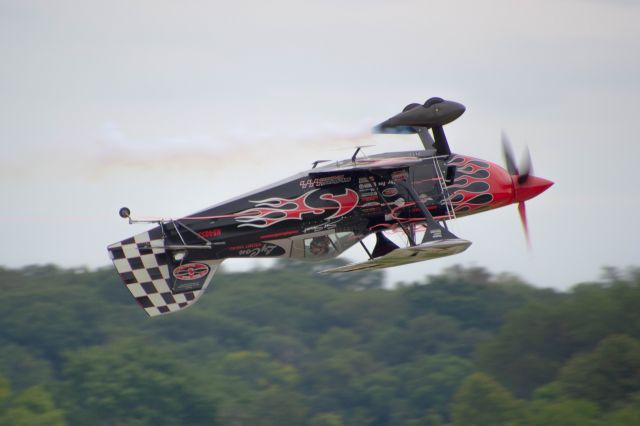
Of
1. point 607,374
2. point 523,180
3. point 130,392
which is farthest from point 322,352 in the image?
point 523,180

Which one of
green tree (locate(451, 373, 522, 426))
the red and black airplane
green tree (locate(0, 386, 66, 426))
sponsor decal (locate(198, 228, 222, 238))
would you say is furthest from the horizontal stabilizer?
green tree (locate(0, 386, 66, 426))

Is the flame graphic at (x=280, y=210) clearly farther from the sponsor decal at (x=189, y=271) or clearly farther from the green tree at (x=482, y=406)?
the green tree at (x=482, y=406)

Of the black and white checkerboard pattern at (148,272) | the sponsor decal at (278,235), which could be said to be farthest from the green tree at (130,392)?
the sponsor decal at (278,235)

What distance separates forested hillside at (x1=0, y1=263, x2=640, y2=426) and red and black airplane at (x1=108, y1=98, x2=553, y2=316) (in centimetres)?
2781

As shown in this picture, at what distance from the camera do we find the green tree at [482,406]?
5216 centimetres

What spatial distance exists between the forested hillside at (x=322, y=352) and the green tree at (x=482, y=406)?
0.08 metres

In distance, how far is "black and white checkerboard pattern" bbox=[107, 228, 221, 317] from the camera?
68.6 ft

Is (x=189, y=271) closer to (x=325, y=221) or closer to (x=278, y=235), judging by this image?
(x=278, y=235)

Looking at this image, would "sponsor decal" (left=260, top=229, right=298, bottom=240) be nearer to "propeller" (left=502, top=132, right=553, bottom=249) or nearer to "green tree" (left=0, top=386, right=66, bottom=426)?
"propeller" (left=502, top=132, right=553, bottom=249)

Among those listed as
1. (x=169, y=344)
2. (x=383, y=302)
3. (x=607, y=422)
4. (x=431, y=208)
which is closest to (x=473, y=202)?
(x=431, y=208)

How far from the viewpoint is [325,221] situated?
2134 centimetres

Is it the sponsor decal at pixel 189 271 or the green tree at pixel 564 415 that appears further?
the green tree at pixel 564 415

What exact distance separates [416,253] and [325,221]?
1.97 metres

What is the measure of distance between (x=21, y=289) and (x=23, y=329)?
10.2 m
